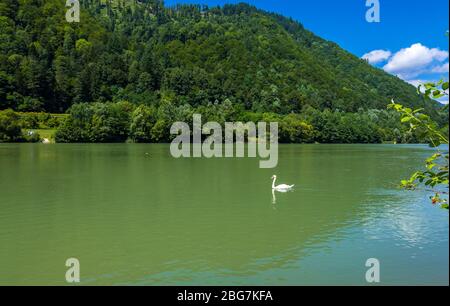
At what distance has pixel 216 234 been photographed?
1614cm

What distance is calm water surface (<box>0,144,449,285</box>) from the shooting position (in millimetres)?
11766

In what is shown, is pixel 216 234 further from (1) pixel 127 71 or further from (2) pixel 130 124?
(1) pixel 127 71

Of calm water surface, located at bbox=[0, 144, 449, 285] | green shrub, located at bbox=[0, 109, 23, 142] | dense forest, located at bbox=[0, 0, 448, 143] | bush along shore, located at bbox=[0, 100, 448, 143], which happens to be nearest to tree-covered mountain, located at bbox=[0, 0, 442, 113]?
dense forest, located at bbox=[0, 0, 448, 143]

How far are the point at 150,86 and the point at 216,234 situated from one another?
14834 cm

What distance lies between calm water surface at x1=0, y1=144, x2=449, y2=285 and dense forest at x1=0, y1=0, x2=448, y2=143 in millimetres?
84310

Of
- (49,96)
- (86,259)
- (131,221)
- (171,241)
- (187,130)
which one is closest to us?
(86,259)

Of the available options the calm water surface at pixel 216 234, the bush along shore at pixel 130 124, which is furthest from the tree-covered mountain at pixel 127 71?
the calm water surface at pixel 216 234

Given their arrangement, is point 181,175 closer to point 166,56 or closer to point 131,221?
point 131,221

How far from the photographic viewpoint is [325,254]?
44.4 ft

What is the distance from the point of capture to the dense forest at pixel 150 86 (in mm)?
114250

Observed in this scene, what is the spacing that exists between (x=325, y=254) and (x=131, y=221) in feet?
26.9
